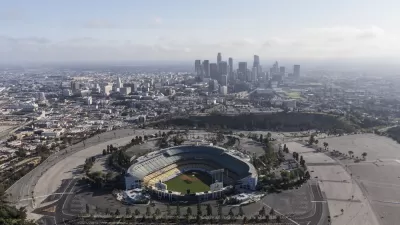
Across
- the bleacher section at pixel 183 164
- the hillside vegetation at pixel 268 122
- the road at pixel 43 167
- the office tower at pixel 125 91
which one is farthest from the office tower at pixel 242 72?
the bleacher section at pixel 183 164

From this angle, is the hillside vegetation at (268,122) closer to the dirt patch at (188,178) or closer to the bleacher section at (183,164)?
the bleacher section at (183,164)

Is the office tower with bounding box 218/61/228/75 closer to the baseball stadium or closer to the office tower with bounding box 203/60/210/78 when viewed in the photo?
the office tower with bounding box 203/60/210/78

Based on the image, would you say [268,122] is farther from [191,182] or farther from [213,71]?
[213,71]

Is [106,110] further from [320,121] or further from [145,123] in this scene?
[320,121]

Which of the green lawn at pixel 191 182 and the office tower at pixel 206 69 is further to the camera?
the office tower at pixel 206 69

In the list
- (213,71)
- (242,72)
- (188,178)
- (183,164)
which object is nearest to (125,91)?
(213,71)

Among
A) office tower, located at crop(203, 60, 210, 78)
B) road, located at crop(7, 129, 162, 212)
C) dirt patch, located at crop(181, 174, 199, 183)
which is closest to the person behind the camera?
road, located at crop(7, 129, 162, 212)

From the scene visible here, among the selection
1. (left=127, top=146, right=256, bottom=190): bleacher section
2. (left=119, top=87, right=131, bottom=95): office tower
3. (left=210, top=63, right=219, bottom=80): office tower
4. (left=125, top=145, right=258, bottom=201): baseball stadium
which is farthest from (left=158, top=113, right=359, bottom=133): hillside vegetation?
(left=210, top=63, right=219, bottom=80): office tower

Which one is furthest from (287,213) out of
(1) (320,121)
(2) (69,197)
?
(1) (320,121)
